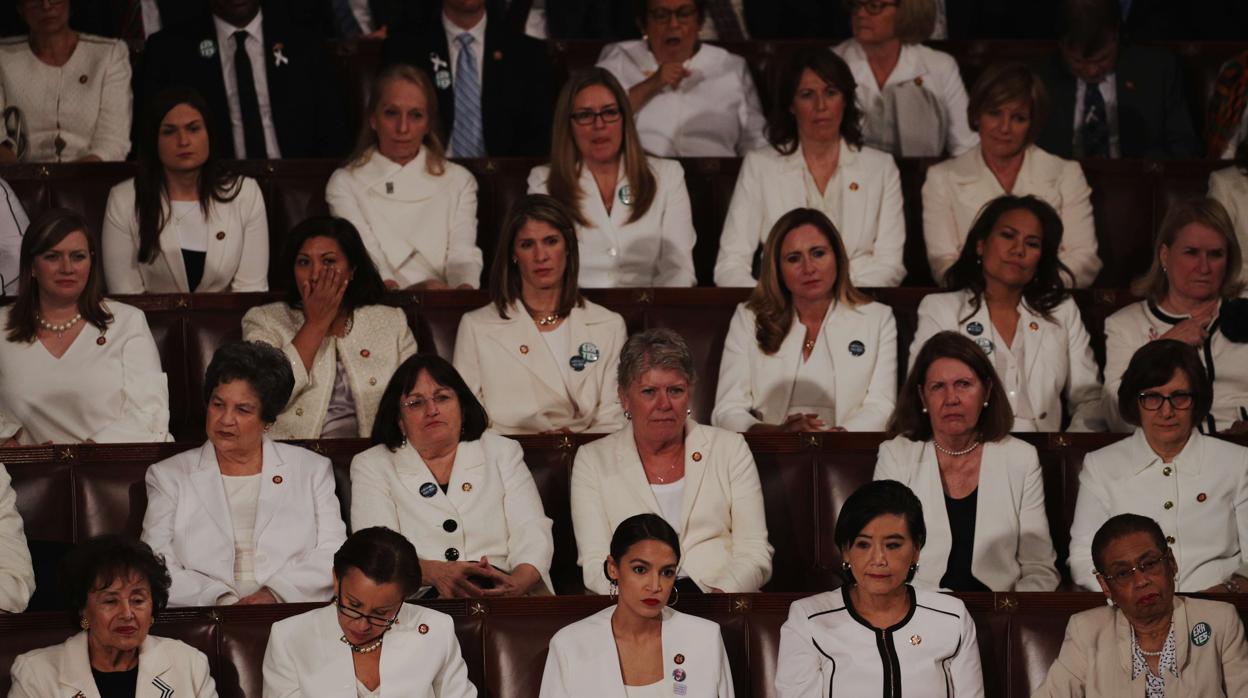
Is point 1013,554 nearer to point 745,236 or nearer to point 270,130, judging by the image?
point 745,236

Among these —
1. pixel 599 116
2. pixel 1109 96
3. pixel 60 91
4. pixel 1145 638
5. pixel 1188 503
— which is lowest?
pixel 1145 638

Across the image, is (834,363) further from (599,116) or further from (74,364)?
(74,364)

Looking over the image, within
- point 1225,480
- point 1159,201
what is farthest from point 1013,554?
point 1159,201

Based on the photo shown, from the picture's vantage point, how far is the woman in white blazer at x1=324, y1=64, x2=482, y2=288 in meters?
5.05

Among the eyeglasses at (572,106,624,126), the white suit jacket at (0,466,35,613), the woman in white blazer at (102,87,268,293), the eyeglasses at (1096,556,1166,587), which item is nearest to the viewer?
the eyeglasses at (1096,556,1166,587)

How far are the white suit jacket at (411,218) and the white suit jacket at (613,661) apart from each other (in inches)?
72.2

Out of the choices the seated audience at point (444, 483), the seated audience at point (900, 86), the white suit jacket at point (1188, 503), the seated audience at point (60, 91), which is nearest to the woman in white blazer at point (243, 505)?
the seated audience at point (444, 483)

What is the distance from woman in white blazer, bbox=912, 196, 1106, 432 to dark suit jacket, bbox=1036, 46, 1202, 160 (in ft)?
3.34

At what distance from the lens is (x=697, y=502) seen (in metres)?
3.94

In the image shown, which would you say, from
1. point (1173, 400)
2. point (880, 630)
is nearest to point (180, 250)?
point (880, 630)

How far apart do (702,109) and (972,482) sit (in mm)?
2026

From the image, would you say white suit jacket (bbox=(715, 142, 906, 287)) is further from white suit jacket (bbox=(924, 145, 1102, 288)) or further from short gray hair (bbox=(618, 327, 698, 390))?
short gray hair (bbox=(618, 327, 698, 390))

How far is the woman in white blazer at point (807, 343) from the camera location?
4496 mm

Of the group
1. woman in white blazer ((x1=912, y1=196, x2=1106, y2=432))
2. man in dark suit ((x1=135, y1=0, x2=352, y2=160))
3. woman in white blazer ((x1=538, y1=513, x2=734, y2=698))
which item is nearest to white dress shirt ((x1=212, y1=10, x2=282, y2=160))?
man in dark suit ((x1=135, y1=0, x2=352, y2=160))
